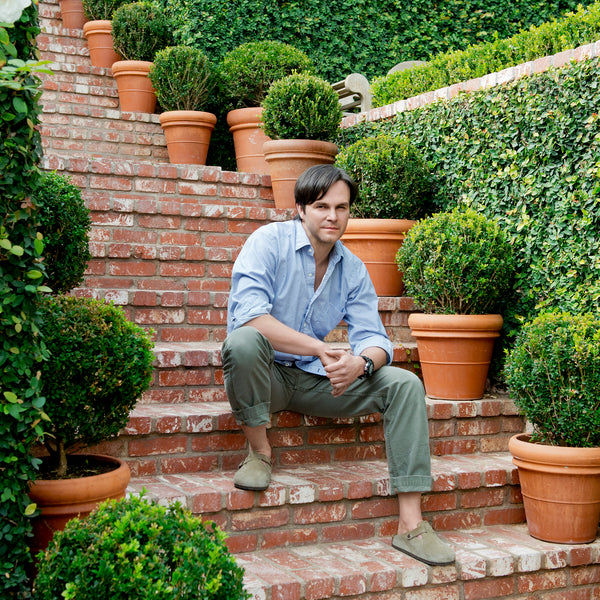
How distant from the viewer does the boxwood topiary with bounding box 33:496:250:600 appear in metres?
1.83

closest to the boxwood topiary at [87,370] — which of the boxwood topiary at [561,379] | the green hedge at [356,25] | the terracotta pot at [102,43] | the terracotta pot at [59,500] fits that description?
the terracotta pot at [59,500]

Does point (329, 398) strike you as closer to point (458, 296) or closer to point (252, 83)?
point (458, 296)

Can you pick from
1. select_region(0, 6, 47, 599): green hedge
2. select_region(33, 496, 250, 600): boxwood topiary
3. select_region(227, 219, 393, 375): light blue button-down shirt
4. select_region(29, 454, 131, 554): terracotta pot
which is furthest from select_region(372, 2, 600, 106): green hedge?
select_region(33, 496, 250, 600): boxwood topiary

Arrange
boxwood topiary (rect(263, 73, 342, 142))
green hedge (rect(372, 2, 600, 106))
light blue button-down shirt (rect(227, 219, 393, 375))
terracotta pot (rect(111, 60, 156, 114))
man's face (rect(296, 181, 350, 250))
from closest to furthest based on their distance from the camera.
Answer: light blue button-down shirt (rect(227, 219, 393, 375)) → man's face (rect(296, 181, 350, 250)) → green hedge (rect(372, 2, 600, 106)) → boxwood topiary (rect(263, 73, 342, 142)) → terracotta pot (rect(111, 60, 156, 114))

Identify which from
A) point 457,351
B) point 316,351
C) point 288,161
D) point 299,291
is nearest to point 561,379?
point 457,351

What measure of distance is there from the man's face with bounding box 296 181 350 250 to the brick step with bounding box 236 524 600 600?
1310 millimetres

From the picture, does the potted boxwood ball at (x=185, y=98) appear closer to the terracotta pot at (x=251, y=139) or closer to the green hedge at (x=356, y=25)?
the terracotta pot at (x=251, y=139)

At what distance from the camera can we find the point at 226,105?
6582 mm

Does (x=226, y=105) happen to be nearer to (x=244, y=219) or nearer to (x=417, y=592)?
(x=244, y=219)

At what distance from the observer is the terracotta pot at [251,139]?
6207 millimetres

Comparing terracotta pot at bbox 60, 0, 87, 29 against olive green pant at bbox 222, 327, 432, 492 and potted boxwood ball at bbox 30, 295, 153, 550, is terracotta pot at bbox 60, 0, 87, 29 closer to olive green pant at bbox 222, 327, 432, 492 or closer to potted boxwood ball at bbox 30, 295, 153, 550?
olive green pant at bbox 222, 327, 432, 492

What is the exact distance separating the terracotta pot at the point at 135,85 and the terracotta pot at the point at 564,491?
16.5 ft

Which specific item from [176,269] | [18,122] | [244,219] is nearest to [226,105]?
[244,219]

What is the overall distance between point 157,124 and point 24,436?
4.97 m
